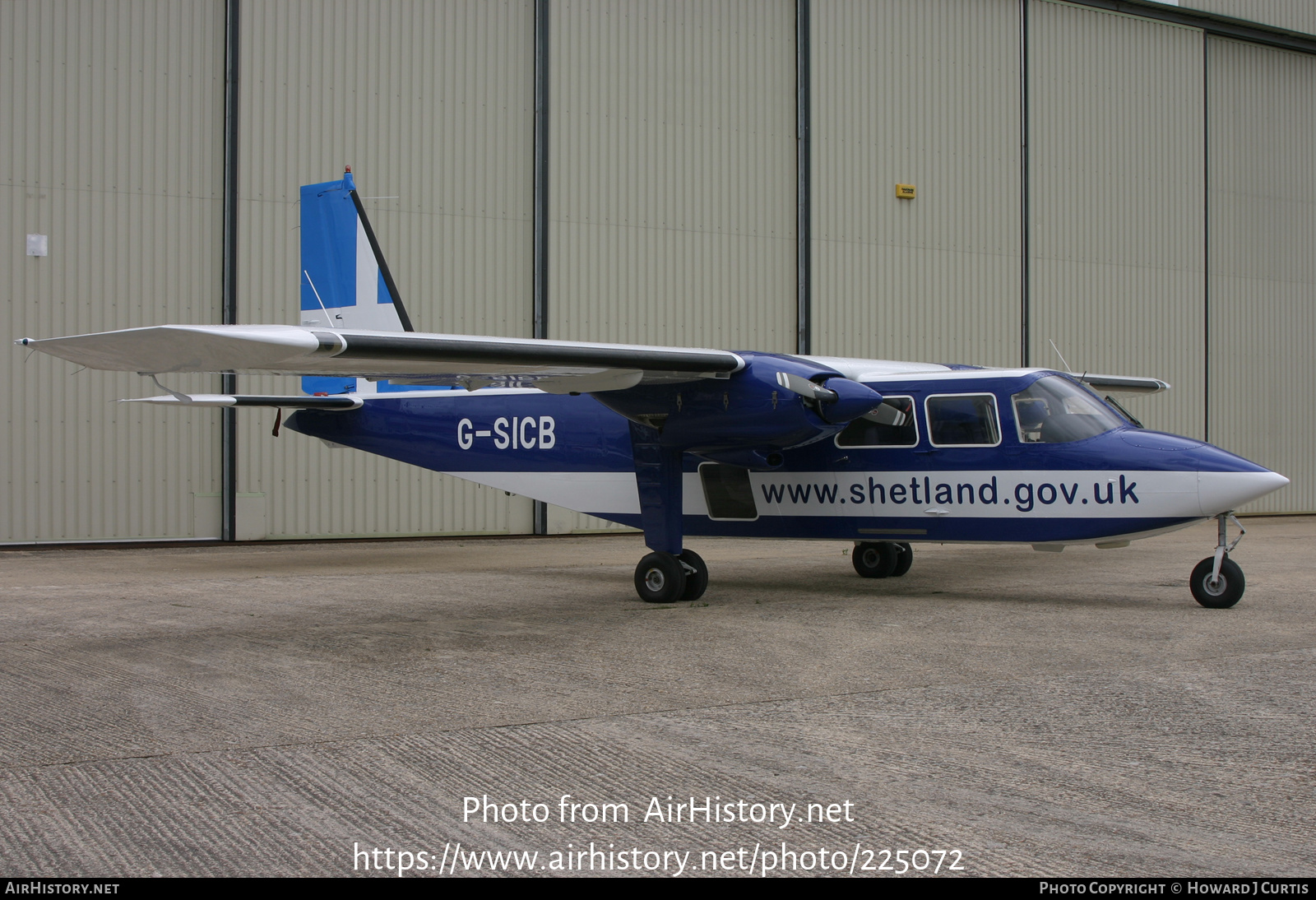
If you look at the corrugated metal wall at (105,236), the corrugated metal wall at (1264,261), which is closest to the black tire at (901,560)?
the corrugated metal wall at (105,236)

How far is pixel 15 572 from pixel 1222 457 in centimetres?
1331

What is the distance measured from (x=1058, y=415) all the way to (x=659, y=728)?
6.34 m

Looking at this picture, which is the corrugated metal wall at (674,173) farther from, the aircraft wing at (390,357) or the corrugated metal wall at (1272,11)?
the corrugated metal wall at (1272,11)

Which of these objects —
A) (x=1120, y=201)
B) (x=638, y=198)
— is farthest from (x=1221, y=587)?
(x=1120, y=201)

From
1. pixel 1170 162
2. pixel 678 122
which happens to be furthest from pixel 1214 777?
pixel 1170 162

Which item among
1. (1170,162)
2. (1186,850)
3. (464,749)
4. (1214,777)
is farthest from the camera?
(1170,162)

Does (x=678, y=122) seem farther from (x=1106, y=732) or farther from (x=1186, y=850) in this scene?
(x=1186, y=850)

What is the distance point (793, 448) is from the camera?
11.5 m

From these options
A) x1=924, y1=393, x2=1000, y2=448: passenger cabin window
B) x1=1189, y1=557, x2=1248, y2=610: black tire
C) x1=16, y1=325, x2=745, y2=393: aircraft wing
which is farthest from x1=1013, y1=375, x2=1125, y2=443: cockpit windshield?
x1=16, y1=325, x2=745, y2=393: aircraft wing

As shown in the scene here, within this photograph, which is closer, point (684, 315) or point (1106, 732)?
point (1106, 732)

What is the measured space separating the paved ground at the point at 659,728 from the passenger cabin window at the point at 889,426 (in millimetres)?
1560

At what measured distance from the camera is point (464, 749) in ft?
17.1

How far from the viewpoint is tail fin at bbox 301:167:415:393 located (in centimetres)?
1404

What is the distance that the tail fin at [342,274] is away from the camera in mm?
14039
